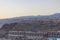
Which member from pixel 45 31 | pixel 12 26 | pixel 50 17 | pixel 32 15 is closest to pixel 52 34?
pixel 45 31

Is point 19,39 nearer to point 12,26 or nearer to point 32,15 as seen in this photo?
point 12,26

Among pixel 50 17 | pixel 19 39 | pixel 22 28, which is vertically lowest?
pixel 19 39

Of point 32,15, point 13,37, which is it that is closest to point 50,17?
point 32,15

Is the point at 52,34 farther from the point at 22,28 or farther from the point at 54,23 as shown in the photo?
the point at 22,28

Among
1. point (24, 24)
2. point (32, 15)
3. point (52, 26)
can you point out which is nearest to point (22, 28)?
point (24, 24)

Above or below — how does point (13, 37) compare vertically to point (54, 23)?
below

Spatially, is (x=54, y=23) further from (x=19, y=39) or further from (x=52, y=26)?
(x=19, y=39)

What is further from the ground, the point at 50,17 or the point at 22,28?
the point at 50,17

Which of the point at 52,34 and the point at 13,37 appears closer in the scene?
the point at 52,34
